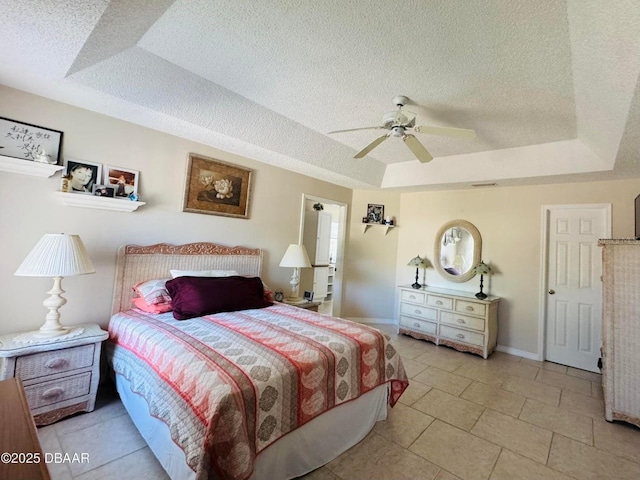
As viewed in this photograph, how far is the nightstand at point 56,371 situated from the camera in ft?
6.05

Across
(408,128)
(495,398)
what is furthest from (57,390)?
(495,398)

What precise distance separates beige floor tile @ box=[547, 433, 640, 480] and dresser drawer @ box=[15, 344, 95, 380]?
3275 millimetres

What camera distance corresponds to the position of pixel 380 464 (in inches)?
71.4

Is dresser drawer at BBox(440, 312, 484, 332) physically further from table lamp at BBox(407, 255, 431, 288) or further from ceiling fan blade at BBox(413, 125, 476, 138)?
ceiling fan blade at BBox(413, 125, 476, 138)

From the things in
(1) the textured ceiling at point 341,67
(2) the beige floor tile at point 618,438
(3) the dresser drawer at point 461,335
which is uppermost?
(1) the textured ceiling at point 341,67

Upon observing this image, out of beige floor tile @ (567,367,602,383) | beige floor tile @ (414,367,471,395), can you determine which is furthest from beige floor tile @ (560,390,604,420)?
beige floor tile @ (414,367,471,395)

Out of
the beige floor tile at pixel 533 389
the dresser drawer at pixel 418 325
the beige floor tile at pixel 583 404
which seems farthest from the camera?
the dresser drawer at pixel 418 325

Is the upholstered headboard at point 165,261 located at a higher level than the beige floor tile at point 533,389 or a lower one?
higher

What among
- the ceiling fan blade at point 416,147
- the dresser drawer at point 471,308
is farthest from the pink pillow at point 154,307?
the dresser drawer at point 471,308

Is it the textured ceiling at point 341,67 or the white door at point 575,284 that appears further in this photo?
the white door at point 575,284

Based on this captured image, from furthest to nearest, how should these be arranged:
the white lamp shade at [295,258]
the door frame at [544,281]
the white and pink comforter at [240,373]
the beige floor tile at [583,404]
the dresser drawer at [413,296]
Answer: the dresser drawer at [413,296], the door frame at [544,281], the white lamp shade at [295,258], the beige floor tile at [583,404], the white and pink comforter at [240,373]

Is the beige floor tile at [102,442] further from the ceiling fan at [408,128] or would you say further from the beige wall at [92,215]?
the ceiling fan at [408,128]

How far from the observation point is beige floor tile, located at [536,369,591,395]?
9.86ft

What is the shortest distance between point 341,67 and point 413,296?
337 centimetres
